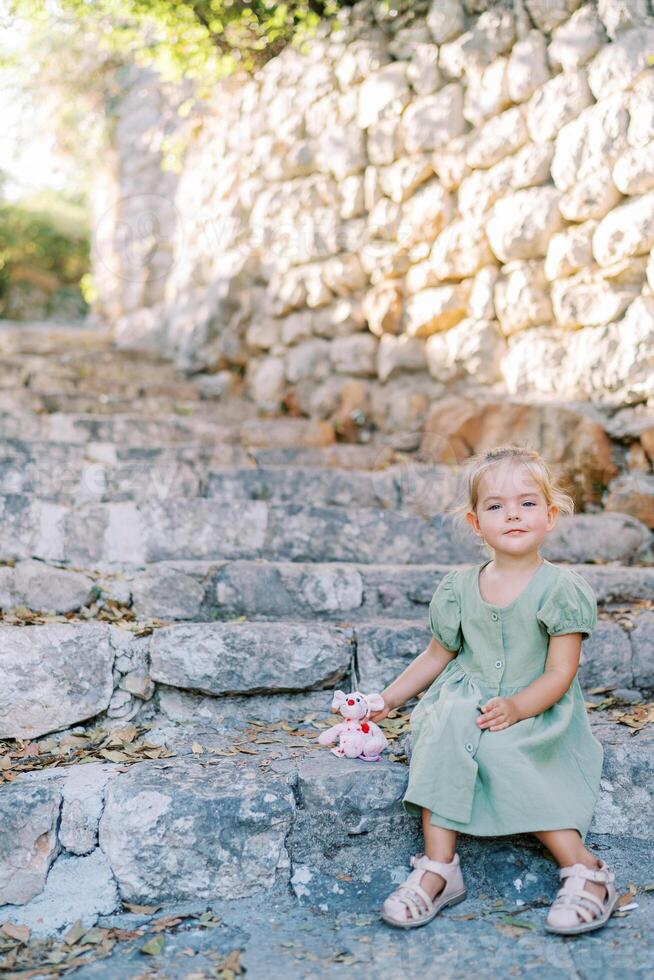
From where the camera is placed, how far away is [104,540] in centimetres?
281

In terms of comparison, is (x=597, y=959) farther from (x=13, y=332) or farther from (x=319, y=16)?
(x=13, y=332)

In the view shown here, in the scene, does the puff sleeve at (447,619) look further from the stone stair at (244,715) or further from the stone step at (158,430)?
the stone step at (158,430)

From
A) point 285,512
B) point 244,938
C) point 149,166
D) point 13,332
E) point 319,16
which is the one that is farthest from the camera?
point 149,166

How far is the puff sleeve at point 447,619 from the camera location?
1982 millimetres

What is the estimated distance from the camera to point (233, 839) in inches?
68.8

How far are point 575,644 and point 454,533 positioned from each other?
47.6 inches

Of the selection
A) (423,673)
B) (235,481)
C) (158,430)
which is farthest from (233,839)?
(158,430)

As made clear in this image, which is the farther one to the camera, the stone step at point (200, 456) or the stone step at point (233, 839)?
the stone step at point (200, 456)

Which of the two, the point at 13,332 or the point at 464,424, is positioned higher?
the point at 13,332

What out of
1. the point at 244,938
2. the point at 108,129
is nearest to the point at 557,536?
the point at 244,938

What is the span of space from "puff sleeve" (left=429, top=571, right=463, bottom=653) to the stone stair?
0.29m

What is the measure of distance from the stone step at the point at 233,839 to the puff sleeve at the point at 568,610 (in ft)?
1.20

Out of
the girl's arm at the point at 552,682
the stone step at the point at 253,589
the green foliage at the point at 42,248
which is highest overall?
the green foliage at the point at 42,248

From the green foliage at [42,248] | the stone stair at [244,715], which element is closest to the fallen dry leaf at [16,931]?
the stone stair at [244,715]
